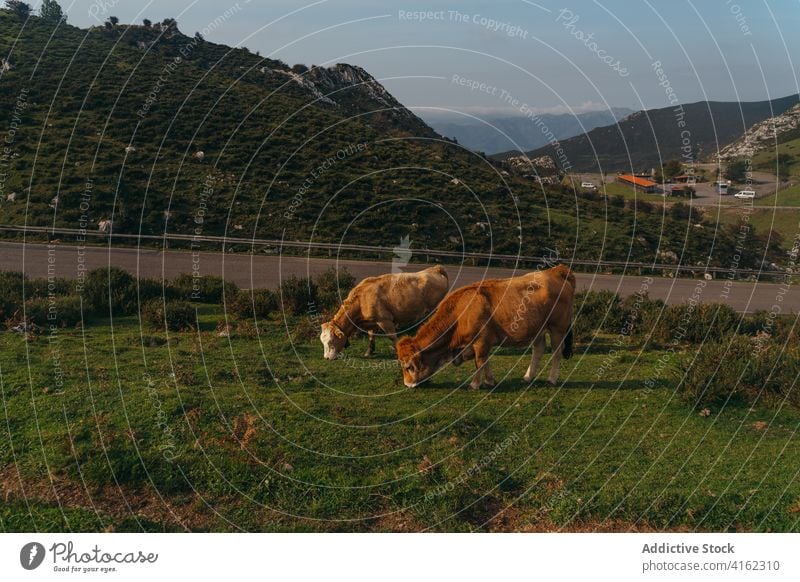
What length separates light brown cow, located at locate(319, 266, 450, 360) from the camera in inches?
A: 608

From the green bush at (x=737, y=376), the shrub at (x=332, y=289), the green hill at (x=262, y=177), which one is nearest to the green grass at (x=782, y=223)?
the green hill at (x=262, y=177)

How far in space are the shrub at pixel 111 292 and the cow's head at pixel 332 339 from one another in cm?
781

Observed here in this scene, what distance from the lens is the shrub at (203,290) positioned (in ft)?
72.4

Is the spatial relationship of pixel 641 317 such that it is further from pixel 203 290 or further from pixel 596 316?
pixel 203 290

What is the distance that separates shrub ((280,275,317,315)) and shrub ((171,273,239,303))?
1878mm

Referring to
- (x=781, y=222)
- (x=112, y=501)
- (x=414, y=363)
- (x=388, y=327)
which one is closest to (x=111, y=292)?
(x=388, y=327)

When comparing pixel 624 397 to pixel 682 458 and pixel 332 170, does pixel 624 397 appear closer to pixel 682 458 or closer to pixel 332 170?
pixel 682 458

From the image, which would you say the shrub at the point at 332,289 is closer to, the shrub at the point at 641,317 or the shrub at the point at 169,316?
the shrub at the point at 169,316

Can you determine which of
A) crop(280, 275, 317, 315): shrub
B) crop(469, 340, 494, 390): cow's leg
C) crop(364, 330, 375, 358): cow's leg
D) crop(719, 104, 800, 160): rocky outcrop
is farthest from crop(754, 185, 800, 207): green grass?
crop(469, 340, 494, 390): cow's leg

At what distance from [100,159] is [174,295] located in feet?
100

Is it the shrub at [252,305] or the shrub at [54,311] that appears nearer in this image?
the shrub at [54,311]

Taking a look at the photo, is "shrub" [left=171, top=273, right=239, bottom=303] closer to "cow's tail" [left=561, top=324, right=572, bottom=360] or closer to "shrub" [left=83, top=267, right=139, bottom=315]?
"shrub" [left=83, top=267, right=139, bottom=315]

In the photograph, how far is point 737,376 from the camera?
13.1 meters

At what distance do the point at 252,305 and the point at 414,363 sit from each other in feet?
27.0
